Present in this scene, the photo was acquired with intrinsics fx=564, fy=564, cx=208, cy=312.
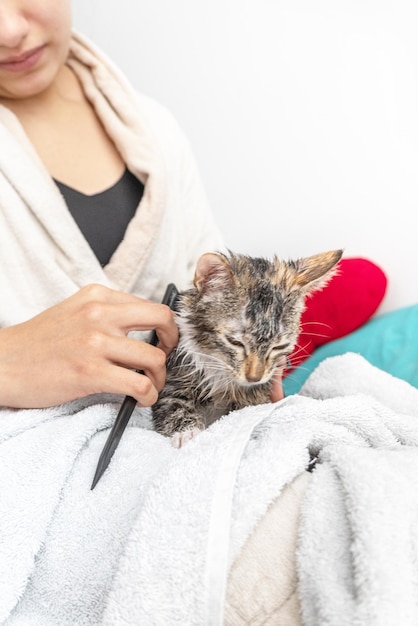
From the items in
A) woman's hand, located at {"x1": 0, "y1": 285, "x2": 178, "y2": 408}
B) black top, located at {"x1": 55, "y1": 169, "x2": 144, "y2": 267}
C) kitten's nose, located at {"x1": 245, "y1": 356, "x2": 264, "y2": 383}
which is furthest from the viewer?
black top, located at {"x1": 55, "y1": 169, "x2": 144, "y2": 267}

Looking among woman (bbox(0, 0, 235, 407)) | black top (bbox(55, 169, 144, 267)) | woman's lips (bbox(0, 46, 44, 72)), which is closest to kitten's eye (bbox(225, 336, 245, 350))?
woman (bbox(0, 0, 235, 407))

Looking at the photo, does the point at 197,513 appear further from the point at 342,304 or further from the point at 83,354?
the point at 342,304

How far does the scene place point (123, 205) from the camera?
1.38 meters

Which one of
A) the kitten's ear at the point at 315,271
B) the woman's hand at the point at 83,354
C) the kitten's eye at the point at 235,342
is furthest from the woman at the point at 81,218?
the kitten's ear at the point at 315,271

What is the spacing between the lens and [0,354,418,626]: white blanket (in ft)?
2.09

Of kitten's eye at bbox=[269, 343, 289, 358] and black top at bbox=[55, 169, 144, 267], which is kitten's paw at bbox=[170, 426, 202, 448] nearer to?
kitten's eye at bbox=[269, 343, 289, 358]

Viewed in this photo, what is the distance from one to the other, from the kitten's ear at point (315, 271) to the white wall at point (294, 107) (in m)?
0.63

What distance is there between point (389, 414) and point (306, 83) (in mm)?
1142

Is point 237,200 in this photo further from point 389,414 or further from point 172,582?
point 172,582

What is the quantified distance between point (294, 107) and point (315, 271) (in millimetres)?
821

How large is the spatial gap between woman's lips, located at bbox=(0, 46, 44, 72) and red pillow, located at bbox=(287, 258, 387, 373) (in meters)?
0.91

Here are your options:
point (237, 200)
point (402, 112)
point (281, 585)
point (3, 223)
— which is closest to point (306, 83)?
point (402, 112)

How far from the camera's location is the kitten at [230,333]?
41.0 inches

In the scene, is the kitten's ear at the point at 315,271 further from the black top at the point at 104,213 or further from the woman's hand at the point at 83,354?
the black top at the point at 104,213
